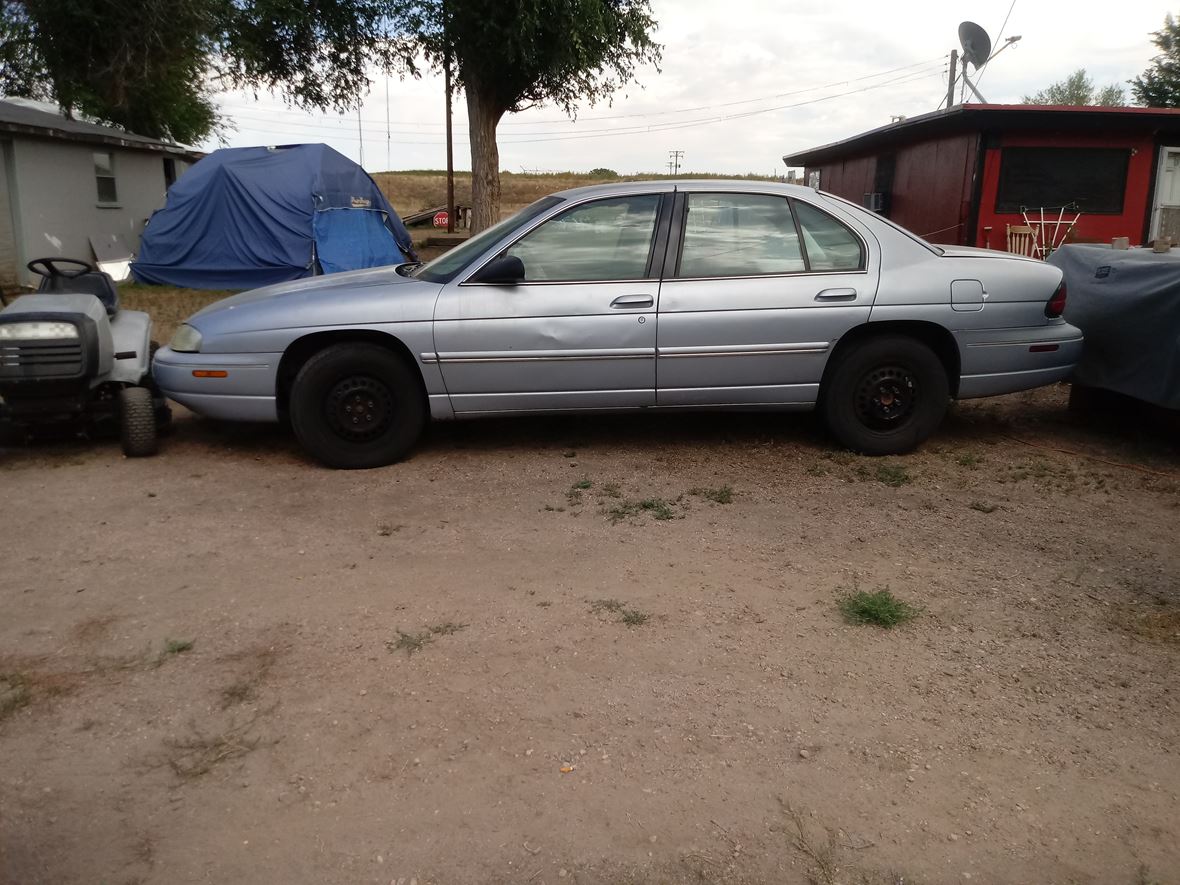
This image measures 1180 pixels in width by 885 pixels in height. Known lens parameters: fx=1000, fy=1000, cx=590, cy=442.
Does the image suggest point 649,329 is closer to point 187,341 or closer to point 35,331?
point 187,341

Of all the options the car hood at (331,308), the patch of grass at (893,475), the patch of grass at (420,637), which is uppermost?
the car hood at (331,308)

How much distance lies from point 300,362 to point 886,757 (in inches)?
164

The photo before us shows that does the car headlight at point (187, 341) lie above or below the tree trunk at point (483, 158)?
below

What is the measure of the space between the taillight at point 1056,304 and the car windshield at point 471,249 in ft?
9.98

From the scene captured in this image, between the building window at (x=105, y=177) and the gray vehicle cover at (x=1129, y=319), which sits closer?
the gray vehicle cover at (x=1129, y=319)

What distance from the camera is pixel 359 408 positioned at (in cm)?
586

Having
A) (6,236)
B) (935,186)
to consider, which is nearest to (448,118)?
(6,236)

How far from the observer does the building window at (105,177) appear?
1986 centimetres

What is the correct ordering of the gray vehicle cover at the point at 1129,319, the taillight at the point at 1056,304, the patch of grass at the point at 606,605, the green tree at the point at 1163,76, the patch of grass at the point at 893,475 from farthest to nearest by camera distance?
the green tree at the point at 1163,76, the taillight at the point at 1056,304, the gray vehicle cover at the point at 1129,319, the patch of grass at the point at 893,475, the patch of grass at the point at 606,605

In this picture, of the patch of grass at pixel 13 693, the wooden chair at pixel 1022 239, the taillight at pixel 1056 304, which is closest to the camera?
the patch of grass at pixel 13 693

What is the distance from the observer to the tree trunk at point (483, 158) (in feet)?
53.8

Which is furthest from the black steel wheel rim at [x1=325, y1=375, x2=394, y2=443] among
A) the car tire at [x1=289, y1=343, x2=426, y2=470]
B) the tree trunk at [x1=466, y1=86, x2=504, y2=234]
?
the tree trunk at [x1=466, y1=86, x2=504, y2=234]

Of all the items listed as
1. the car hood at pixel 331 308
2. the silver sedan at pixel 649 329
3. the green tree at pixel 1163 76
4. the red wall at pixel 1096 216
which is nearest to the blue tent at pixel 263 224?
the red wall at pixel 1096 216

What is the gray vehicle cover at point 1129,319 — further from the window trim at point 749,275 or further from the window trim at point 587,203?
the window trim at point 587,203
